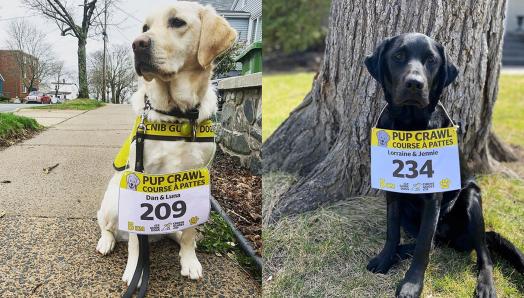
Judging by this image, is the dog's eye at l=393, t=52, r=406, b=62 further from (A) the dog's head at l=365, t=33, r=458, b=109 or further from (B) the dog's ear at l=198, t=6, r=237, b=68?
(B) the dog's ear at l=198, t=6, r=237, b=68

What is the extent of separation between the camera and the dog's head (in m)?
1.93

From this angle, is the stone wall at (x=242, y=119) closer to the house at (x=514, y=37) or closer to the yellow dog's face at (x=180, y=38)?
the yellow dog's face at (x=180, y=38)

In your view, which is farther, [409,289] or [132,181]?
[409,289]

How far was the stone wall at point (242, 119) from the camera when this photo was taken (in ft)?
6.60

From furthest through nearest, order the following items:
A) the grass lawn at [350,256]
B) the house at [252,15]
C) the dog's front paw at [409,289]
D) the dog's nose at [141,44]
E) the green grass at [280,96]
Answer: the green grass at [280,96], the grass lawn at [350,256], the dog's front paw at [409,289], the house at [252,15], the dog's nose at [141,44]

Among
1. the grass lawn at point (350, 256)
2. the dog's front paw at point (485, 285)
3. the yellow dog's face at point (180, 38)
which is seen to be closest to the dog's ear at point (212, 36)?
the yellow dog's face at point (180, 38)

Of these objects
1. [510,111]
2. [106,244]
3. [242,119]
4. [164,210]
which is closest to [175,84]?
[242,119]

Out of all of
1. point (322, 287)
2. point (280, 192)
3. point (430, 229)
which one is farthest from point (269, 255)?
point (430, 229)

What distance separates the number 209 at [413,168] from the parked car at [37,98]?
1458mm

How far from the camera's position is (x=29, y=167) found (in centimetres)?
188

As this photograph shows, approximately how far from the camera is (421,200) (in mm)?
2225

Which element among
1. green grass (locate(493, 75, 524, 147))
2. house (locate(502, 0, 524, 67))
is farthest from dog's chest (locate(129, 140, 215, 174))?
house (locate(502, 0, 524, 67))

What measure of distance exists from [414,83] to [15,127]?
156 cm

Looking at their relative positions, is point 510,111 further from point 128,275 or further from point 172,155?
point 128,275
